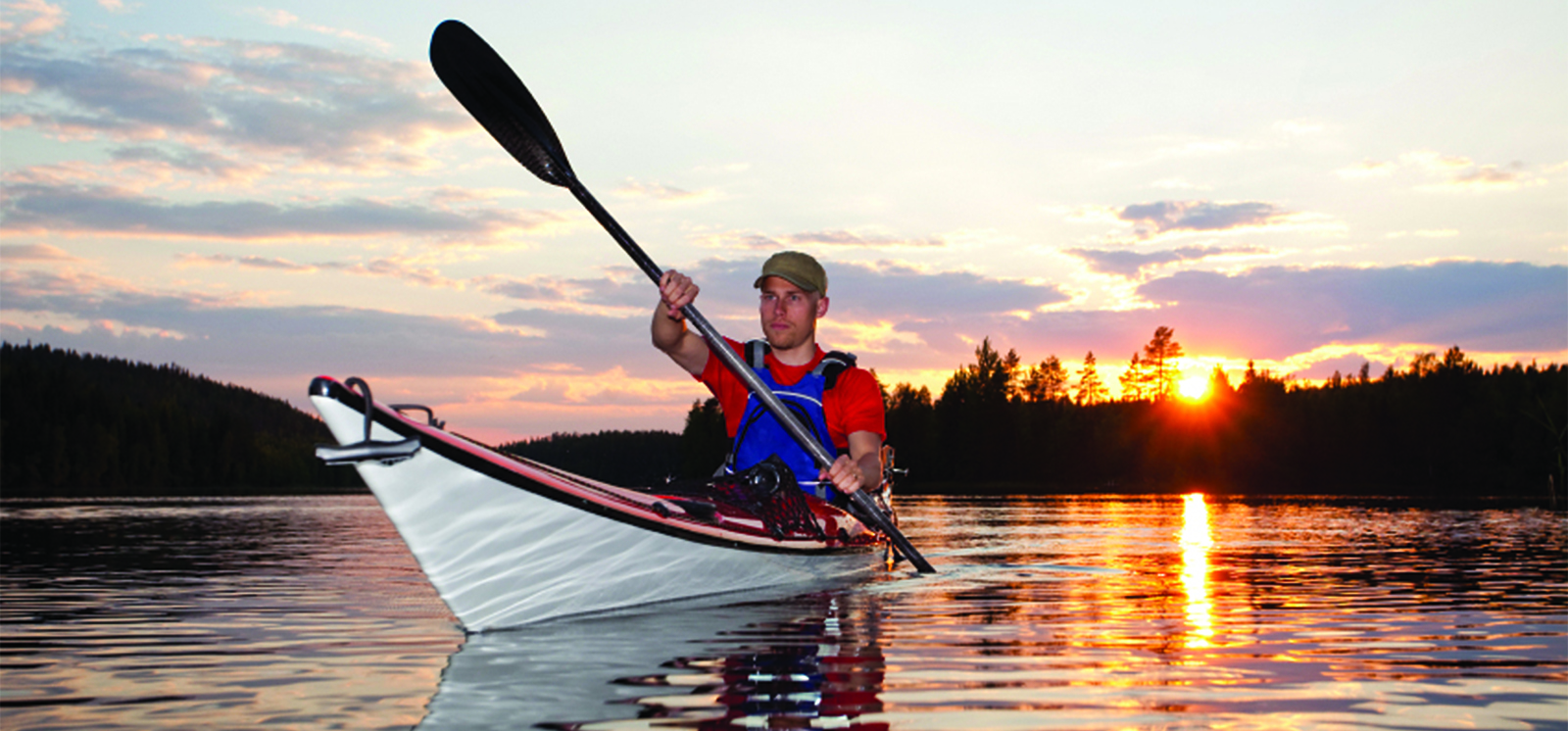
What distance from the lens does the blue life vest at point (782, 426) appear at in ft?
28.2

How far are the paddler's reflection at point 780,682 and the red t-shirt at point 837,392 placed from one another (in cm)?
200

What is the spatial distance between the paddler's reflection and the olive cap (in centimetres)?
240

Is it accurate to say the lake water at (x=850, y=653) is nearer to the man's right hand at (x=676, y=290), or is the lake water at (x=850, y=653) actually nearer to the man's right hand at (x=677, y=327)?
the man's right hand at (x=677, y=327)

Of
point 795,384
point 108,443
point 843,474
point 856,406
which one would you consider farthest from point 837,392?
point 108,443

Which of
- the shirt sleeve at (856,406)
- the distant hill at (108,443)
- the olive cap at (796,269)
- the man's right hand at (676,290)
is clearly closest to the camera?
the man's right hand at (676,290)

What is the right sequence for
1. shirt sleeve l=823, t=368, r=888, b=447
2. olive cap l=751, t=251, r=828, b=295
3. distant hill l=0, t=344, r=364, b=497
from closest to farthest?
olive cap l=751, t=251, r=828, b=295, shirt sleeve l=823, t=368, r=888, b=447, distant hill l=0, t=344, r=364, b=497

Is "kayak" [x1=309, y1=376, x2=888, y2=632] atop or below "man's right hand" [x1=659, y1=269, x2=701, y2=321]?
below

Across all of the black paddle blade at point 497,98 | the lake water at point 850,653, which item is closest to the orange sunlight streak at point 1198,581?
the lake water at point 850,653

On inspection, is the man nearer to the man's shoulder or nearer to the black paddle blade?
the man's shoulder

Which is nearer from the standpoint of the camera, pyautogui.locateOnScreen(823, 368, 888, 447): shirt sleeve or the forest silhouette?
pyautogui.locateOnScreen(823, 368, 888, 447): shirt sleeve

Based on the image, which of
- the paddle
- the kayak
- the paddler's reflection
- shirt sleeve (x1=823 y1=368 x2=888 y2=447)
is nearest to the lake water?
the paddler's reflection

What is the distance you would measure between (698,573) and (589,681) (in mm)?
2840

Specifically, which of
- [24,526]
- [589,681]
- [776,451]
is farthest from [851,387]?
[24,526]

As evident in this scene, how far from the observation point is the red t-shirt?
854cm
